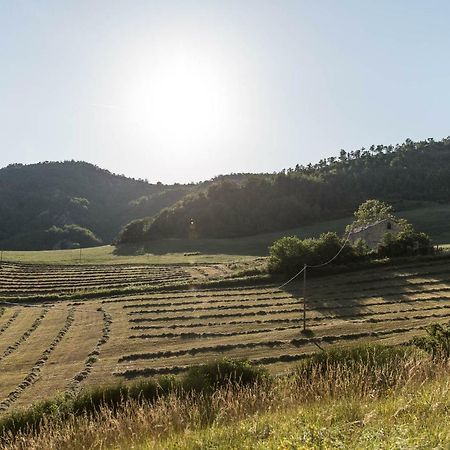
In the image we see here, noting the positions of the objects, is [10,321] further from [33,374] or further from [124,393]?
[124,393]

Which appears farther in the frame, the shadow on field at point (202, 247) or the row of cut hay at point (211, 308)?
the shadow on field at point (202, 247)

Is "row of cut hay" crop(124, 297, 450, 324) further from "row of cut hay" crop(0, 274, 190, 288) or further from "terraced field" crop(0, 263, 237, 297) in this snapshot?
"row of cut hay" crop(0, 274, 190, 288)

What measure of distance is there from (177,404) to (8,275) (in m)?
81.7

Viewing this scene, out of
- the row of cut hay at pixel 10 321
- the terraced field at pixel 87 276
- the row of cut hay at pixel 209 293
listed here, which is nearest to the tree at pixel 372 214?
the terraced field at pixel 87 276

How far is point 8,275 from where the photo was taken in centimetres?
8312

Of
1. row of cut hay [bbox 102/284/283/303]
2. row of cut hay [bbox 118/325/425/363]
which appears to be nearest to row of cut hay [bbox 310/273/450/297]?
row of cut hay [bbox 102/284/283/303]

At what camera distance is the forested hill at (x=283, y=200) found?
135250 mm

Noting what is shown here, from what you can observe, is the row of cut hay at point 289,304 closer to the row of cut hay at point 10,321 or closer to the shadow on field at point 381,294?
the shadow on field at point 381,294

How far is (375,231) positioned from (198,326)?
4554cm

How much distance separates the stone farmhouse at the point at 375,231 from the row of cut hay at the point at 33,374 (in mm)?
51726

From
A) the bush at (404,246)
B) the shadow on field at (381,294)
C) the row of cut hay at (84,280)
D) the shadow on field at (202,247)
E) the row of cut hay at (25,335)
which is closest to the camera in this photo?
the row of cut hay at (25,335)

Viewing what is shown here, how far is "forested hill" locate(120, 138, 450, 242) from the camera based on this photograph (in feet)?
444

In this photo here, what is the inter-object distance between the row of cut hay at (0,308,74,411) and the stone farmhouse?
5173 cm

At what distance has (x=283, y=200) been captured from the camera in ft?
461
